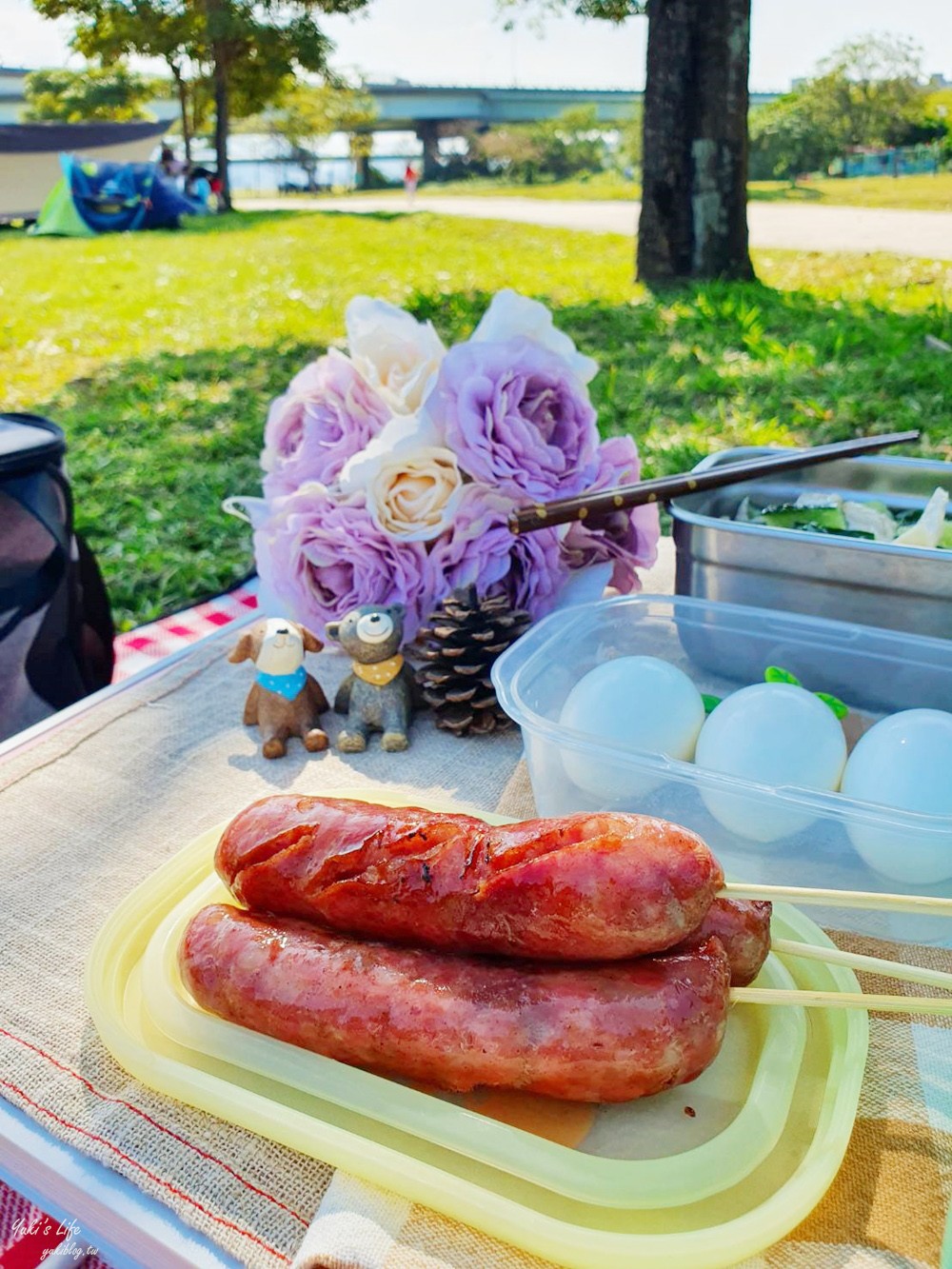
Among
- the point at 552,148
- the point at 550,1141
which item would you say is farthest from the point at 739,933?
the point at 552,148

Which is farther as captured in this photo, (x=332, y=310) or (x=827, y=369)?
(x=332, y=310)

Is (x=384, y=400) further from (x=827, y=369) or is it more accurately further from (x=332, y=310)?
(x=332, y=310)

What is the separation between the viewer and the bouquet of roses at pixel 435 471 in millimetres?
1407

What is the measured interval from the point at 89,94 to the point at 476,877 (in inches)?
996

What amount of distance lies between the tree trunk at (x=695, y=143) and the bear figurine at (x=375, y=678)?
4482 millimetres

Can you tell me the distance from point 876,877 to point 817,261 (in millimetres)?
6270

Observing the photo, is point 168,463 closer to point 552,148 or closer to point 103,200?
point 103,200

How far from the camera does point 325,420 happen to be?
1541mm

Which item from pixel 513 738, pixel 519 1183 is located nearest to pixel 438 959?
pixel 519 1183

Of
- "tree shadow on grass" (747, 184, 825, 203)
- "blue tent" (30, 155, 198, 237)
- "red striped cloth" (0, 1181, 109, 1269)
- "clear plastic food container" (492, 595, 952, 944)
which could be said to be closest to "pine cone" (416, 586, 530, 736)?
"clear plastic food container" (492, 595, 952, 944)

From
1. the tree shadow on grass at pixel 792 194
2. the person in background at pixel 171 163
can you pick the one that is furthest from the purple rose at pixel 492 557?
the person in background at pixel 171 163

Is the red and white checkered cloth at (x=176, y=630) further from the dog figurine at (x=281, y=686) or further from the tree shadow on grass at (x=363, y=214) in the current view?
the tree shadow on grass at (x=363, y=214)

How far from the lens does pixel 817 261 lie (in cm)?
628

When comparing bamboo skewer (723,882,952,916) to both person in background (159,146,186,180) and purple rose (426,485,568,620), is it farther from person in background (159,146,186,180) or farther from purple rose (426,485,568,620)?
person in background (159,146,186,180)
